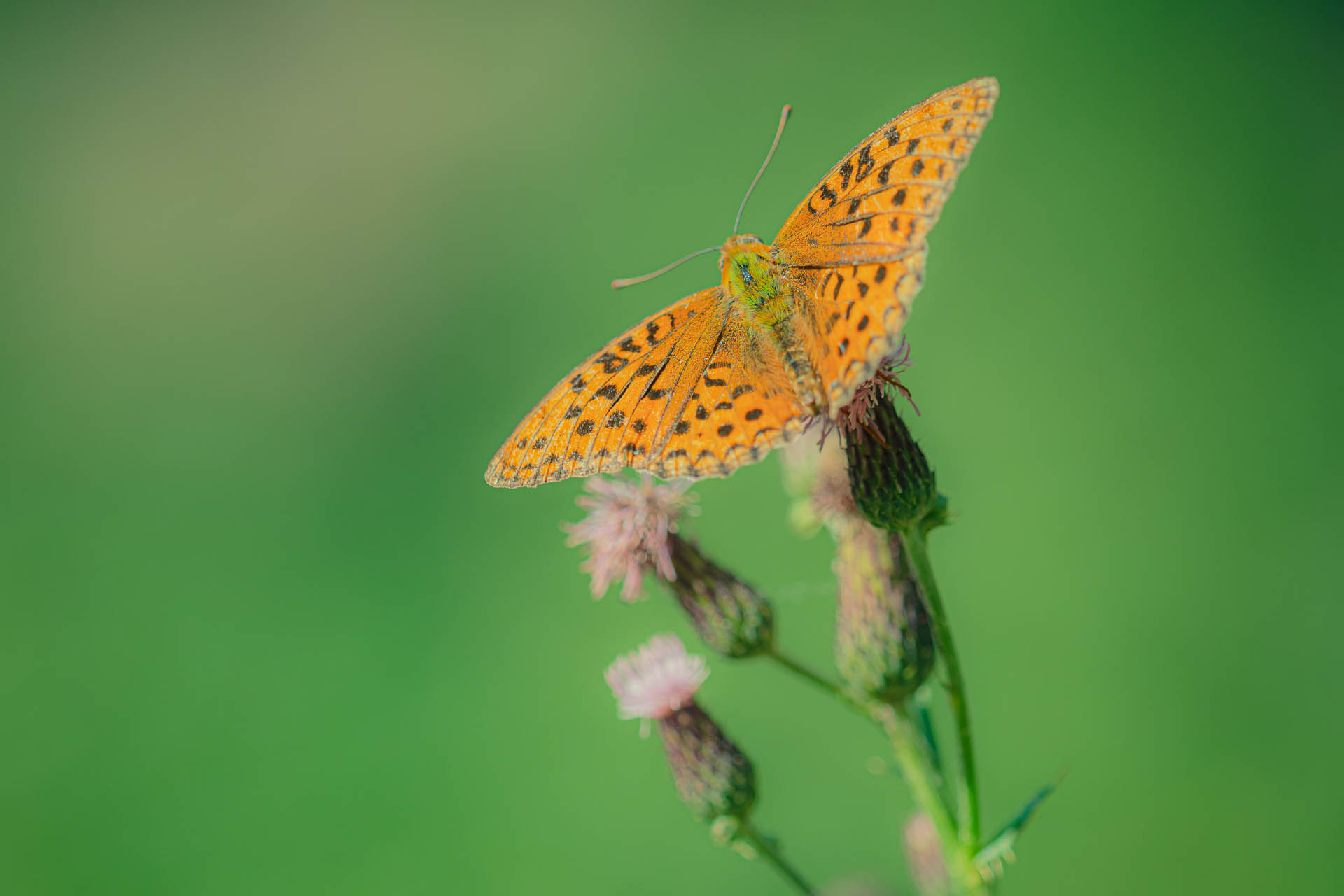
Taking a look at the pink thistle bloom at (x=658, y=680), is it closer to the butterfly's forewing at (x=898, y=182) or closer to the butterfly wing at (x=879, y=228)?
the butterfly wing at (x=879, y=228)

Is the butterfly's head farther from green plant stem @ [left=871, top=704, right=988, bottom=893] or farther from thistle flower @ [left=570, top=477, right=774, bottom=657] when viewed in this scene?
green plant stem @ [left=871, top=704, right=988, bottom=893]

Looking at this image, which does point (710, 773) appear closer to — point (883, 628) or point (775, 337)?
point (883, 628)

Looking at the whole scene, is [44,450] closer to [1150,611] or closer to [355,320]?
[355,320]

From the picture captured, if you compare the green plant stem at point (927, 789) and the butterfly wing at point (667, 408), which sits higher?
the butterfly wing at point (667, 408)

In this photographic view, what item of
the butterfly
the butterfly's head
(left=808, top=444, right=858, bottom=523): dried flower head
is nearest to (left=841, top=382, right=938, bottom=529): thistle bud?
the butterfly

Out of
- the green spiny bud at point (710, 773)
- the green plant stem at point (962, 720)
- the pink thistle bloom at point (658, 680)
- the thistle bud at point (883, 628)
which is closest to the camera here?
the green plant stem at point (962, 720)

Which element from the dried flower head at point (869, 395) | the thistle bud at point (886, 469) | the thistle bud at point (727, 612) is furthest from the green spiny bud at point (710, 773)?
the dried flower head at point (869, 395)

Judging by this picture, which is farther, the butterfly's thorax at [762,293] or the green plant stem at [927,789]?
the butterfly's thorax at [762,293]
